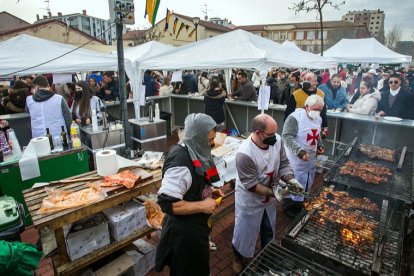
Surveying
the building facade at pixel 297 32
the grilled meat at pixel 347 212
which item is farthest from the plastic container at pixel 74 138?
the building facade at pixel 297 32

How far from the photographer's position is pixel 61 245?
2.57 metres

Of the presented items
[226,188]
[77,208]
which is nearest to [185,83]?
[226,188]

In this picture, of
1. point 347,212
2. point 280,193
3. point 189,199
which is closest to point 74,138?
point 189,199

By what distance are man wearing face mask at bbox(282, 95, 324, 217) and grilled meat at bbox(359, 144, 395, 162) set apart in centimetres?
103

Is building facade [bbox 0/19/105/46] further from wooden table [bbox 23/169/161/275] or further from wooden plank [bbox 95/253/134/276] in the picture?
wooden plank [bbox 95/253/134/276]

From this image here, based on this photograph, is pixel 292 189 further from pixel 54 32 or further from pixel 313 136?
pixel 54 32

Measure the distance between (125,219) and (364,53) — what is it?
16.4 metres

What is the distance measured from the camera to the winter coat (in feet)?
20.1

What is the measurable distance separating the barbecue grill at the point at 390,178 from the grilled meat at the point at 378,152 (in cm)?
7

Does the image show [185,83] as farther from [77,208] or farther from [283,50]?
[77,208]

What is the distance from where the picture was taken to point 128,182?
2.85 meters

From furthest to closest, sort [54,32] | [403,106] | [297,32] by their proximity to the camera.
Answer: [297,32], [54,32], [403,106]

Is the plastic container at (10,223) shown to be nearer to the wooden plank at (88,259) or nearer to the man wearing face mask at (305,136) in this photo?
the wooden plank at (88,259)

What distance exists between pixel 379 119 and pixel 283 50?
278 centimetres
